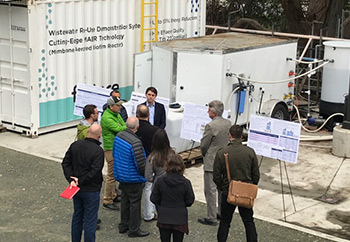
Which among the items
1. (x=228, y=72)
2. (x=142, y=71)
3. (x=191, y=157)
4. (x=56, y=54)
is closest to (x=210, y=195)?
(x=191, y=157)

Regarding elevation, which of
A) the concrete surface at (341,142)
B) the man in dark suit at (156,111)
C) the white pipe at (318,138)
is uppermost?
the man in dark suit at (156,111)

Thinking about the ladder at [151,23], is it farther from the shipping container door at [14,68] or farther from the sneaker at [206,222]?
the sneaker at [206,222]

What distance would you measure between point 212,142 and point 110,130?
5.08 ft

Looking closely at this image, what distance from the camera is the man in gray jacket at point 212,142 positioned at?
9188 mm

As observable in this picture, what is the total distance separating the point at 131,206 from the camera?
8.75m

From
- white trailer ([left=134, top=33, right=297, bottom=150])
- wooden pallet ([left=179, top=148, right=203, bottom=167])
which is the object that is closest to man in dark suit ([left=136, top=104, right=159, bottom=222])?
white trailer ([left=134, top=33, right=297, bottom=150])

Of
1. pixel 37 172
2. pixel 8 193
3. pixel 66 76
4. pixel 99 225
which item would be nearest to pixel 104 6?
pixel 66 76

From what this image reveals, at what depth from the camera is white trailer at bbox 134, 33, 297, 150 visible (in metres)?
13.0

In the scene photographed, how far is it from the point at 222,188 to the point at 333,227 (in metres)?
2.42

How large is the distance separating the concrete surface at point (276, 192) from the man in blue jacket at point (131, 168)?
1.71 ft

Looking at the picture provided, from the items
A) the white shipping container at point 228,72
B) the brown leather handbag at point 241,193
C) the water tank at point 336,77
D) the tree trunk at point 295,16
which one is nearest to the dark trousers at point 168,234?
the brown leather handbag at point 241,193

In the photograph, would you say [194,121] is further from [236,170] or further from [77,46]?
[77,46]

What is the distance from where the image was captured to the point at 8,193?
10.6m

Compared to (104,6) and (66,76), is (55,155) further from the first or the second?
(104,6)
